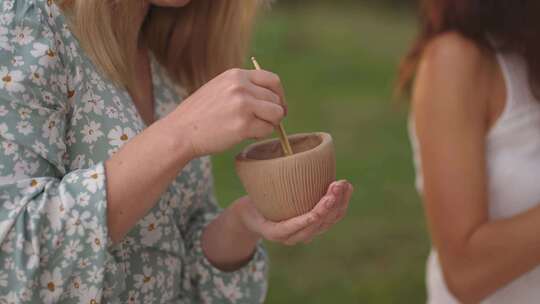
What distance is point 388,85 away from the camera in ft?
21.2

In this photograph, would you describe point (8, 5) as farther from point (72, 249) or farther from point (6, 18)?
point (72, 249)

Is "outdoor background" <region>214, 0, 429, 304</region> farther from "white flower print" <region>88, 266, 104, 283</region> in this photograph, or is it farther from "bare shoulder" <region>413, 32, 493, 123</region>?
"white flower print" <region>88, 266, 104, 283</region>

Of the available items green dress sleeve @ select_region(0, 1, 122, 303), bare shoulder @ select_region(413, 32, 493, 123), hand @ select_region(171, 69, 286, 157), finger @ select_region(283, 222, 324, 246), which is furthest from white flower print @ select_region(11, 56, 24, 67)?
bare shoulder @ select_region(413, 32, 493, 123)

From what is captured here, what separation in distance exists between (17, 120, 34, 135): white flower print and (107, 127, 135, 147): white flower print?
14 centimetres

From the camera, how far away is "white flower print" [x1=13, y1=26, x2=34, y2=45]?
44.2 inches

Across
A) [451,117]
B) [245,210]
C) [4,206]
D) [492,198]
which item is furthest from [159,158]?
[492,198]

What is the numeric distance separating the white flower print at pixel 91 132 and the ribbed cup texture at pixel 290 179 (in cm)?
20

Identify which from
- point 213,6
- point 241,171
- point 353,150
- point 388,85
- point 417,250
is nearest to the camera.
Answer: point 241,171

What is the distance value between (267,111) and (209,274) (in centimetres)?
50

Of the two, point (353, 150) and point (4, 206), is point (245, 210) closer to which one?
point (4, 206)

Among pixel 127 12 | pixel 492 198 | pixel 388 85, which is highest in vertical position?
pixel 127 12

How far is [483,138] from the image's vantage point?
1667 mm

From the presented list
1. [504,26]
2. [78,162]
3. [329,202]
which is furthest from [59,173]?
[504,26]

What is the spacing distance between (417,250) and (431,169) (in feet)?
7.64
